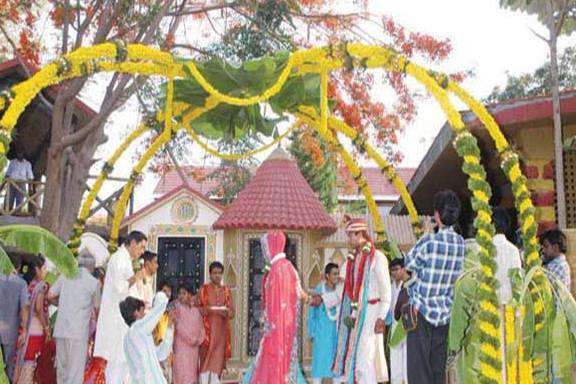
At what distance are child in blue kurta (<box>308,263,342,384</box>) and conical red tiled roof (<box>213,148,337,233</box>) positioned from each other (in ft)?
18.9

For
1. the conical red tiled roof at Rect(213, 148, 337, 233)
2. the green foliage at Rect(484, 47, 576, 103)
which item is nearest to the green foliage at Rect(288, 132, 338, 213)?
the green foliage at Rect(484, 47, 576, 103)

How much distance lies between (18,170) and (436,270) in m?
10.1

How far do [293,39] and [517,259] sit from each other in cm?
765

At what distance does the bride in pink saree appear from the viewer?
24.5 ft

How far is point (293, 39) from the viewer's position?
1231 centimetres

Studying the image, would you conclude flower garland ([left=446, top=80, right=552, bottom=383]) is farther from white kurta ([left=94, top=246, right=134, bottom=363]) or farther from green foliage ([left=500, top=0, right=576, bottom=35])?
green foliage ([left=500, top=0, right=576, bottom=35])

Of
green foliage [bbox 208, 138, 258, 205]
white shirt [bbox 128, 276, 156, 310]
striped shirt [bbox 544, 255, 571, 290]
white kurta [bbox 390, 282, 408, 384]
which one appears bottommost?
white kurta [bbox 390, 282, 408, 384]

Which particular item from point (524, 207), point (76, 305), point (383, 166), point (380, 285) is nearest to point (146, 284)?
point (76, 305)

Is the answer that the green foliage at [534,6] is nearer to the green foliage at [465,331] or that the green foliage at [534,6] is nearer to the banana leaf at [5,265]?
the green foliage at [465,331]

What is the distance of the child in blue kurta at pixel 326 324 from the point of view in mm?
9008

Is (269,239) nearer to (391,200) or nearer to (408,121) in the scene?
(408,121)

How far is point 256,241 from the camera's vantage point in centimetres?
1541

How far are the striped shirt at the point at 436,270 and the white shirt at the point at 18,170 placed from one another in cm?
987

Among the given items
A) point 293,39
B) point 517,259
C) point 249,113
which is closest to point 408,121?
point 293,39
